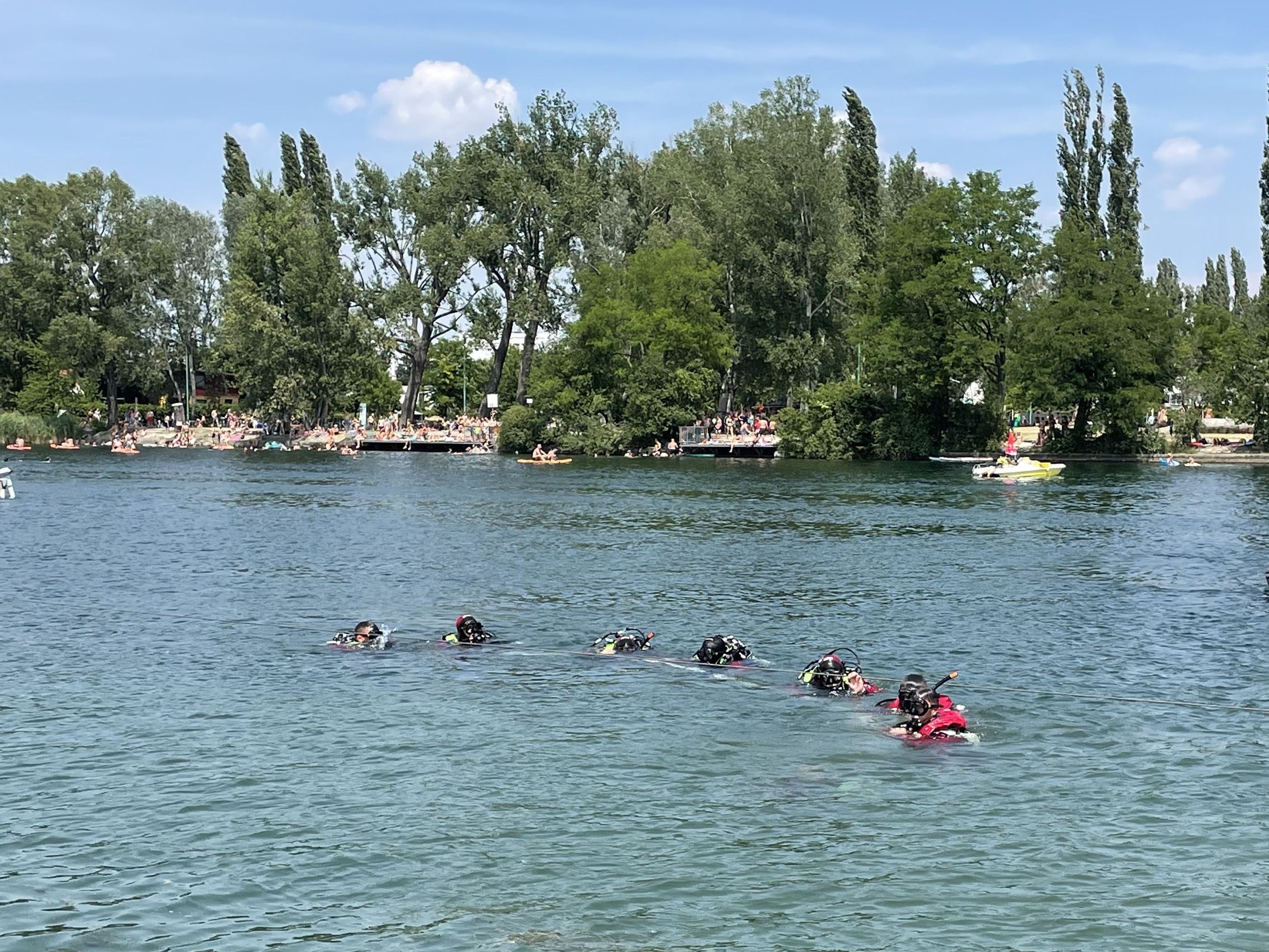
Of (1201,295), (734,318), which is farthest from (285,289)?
(1201,295)

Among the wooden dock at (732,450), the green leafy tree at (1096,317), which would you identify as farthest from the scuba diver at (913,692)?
the wooden dock at (732,450)

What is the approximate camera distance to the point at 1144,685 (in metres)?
25.7

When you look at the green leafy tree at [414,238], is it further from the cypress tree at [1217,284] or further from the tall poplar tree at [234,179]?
the cypress tree at [1217,284]

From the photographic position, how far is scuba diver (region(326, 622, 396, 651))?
2944 cm

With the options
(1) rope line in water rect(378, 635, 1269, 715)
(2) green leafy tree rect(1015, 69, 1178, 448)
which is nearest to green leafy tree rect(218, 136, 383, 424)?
(2) green leafy tree rect(1015, 69, 1178, 448)

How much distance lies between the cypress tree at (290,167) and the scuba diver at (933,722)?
122185 mm

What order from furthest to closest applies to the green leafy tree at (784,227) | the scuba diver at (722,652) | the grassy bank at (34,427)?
the grassy bank at (34,427), the green leafy tree at (784,227), the scuba diver at (722,652)

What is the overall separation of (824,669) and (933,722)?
367 cm

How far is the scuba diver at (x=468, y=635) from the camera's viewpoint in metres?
29.7

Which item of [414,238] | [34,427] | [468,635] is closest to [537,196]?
[414,238]

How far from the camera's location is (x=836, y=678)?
963 inches

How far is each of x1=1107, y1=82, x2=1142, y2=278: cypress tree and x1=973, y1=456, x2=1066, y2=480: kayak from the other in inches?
1046

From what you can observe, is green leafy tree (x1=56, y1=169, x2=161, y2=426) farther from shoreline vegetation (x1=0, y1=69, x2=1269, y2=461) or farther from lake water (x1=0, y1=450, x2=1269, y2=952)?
lake water (x1=0, y1=450, x2=1269, y2=952)

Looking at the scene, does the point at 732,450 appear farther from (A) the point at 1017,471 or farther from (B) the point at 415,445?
(B) the point at 415,445
